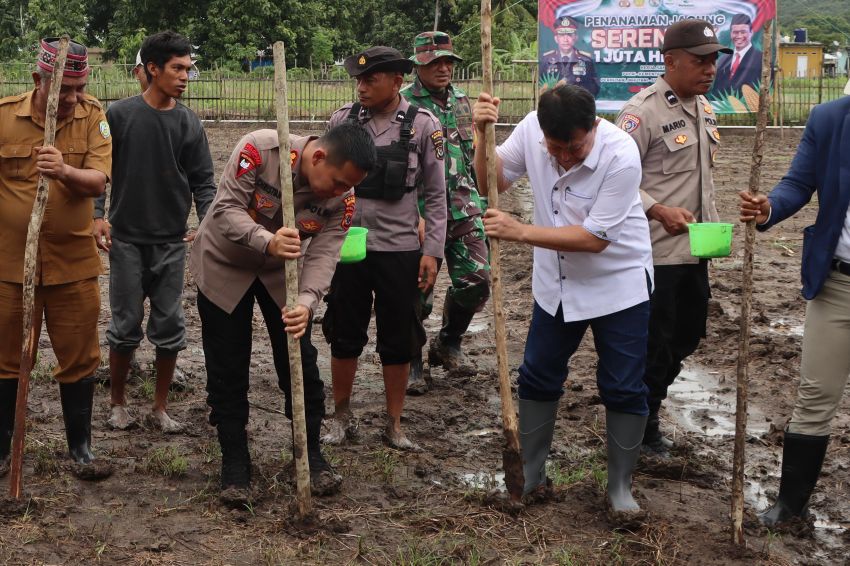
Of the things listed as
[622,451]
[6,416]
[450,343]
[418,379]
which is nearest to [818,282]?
[622,451]

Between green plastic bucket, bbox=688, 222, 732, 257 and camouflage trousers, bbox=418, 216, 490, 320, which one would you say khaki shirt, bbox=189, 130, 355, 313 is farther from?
camouflage trousers, bbox=418, 216, 490, 320

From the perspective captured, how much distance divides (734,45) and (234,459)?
17675mm

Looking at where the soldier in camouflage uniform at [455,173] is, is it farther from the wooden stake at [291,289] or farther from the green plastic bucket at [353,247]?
the wooden stake at [291,289]

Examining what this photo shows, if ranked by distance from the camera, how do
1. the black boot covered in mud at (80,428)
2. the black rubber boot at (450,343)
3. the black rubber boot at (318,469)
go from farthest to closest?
the black rubber boot at (450,343) < the black boot covered in mud at (80,428) < the black rubber boot at (318,469)

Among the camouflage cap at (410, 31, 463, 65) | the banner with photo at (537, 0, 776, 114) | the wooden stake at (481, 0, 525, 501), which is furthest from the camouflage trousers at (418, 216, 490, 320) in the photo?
the banner with photo at (537, 0, 776, 114)

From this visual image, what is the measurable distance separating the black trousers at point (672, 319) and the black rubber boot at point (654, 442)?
0.06m

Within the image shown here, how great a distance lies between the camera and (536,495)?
482 cm

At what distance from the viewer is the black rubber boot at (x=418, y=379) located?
21.9 feet

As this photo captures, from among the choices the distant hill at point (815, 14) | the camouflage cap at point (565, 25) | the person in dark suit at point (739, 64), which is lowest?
the person in dark suit at point (739, 64)

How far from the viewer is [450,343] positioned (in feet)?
23.4

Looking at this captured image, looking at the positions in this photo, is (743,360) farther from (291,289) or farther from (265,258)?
(265,258)

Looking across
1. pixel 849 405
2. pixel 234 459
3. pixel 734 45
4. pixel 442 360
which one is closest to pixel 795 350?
pixel 849 405

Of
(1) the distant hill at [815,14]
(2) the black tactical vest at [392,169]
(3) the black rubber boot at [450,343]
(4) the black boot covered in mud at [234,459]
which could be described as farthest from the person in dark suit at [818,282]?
(1) the distant hill at [815,14]

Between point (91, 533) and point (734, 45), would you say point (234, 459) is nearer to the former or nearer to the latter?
point (91, 533)
